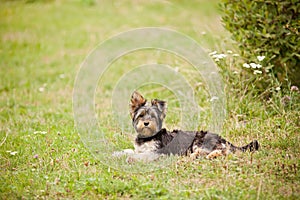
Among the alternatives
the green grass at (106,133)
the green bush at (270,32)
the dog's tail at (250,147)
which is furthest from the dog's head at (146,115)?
the green bush at (270,32)

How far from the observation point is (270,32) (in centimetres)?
723

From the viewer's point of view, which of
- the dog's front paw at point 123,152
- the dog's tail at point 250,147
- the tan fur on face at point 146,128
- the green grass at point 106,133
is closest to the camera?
the green grass at point 106,133

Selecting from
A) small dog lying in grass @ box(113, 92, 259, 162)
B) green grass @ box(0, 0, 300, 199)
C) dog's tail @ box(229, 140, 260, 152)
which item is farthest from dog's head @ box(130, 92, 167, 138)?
dog's tail @ box(229, 140, 260, 152)

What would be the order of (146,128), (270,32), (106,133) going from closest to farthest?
(146,128), (106,133), (270,32)

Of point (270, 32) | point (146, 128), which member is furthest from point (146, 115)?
point (270, 32)

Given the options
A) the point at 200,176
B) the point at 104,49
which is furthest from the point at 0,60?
the point at 200,176

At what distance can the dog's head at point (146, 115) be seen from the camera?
575cm

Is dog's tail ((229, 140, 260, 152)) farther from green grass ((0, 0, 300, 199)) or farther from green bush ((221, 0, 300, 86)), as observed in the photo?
green bush ((221, 0, 300, 86))

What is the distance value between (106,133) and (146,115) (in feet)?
4.79

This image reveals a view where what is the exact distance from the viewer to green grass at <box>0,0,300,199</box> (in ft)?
16.8

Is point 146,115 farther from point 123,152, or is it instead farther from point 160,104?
point 123,152

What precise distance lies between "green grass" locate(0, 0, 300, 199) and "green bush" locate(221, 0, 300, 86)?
1.24 ft

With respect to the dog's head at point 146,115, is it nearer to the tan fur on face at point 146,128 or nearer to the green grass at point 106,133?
the tan fur on face at point 146,128

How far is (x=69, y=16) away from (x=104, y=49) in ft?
11.7
